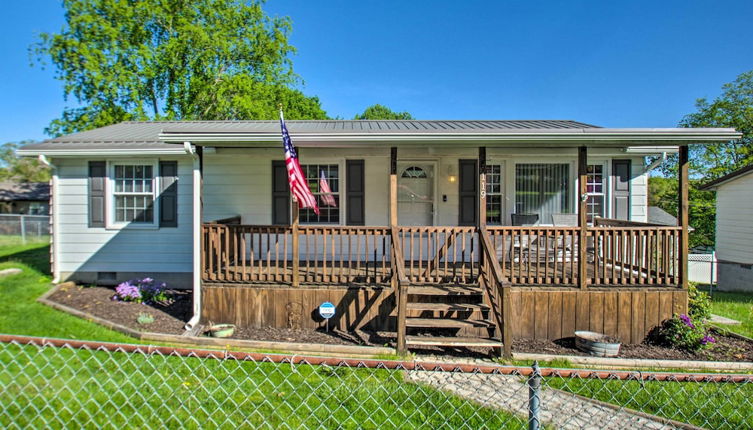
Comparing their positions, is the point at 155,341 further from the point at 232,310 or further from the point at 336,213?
the point at 336,213

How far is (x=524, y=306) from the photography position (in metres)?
6.08

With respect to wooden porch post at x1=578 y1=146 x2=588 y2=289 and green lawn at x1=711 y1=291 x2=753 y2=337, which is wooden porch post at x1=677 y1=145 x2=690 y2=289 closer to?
wooden porch post at x1=578 y1=146 x2=588 y2=289

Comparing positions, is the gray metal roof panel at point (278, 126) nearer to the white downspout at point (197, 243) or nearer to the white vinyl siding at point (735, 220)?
the white downspout at point (197, 243)

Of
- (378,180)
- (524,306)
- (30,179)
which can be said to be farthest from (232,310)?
(30,179)

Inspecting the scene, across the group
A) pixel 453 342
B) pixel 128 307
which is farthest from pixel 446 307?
pixel 128 307

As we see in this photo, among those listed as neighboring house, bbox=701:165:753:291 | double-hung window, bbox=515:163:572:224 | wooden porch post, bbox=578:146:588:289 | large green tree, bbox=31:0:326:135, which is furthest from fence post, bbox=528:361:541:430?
large green tree, bbox=31:0:326:135

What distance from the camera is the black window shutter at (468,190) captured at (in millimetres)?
8570

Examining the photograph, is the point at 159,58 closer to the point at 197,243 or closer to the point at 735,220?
the point at 197,243

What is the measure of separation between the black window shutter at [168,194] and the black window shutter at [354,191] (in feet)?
11.9

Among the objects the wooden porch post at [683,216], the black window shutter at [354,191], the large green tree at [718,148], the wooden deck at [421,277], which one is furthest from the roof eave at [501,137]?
the large green tree at [718,148]

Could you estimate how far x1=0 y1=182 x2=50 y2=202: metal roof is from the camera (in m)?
29.0

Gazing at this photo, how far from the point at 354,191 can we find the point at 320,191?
73 centimetres

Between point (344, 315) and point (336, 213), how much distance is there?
2807mm

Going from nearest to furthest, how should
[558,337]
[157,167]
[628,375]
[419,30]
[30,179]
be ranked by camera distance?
[628,375] → [558,337] → [157,167] → [419,30] → [30,179]
